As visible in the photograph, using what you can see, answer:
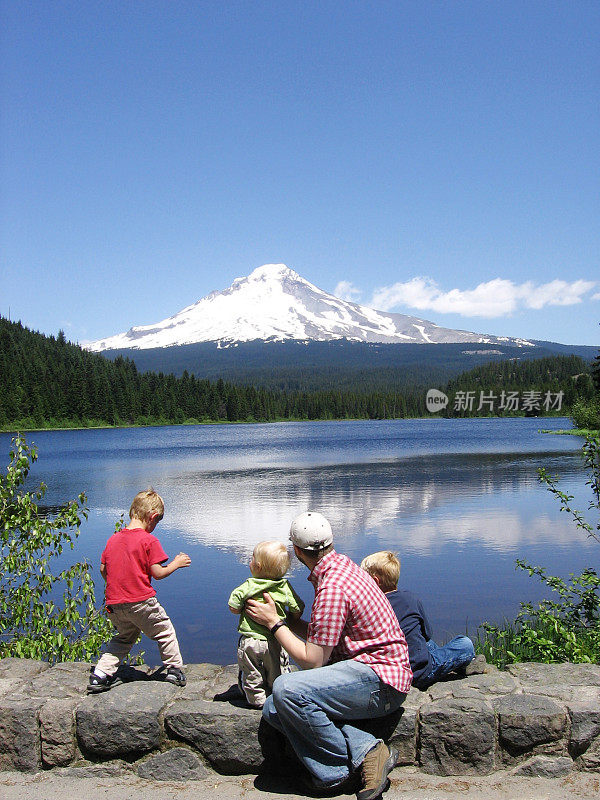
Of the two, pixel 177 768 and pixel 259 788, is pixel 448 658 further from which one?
pixel 177 768

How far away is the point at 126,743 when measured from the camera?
15.0 ft

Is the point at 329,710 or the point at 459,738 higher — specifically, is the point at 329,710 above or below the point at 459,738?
above

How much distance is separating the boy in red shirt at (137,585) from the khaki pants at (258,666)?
0.74 m

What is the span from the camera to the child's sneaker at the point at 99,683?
193 inches

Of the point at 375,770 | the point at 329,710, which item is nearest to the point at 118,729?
the point at 329,710

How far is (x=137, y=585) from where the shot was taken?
521cm

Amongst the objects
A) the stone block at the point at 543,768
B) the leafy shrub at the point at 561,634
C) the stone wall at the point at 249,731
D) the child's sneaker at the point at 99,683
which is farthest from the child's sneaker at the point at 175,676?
the leafy shrub at the point at 561,634

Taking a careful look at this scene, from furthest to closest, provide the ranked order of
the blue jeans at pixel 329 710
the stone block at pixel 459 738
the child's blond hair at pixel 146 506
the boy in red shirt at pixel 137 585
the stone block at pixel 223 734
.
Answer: the child's blond hair at pixel 146 506, the boy in red shirt at pixel 137 585, the stone block at pixel 223 734, the stone block at pixel 459 738, the blue jeans at pixel 329 710

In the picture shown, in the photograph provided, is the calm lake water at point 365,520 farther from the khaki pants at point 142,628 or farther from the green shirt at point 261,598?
the green shirt at point 261,598

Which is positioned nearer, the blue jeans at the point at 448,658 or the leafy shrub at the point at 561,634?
the blue jeans at the point at 448,658

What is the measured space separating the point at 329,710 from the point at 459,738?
915 millimetres

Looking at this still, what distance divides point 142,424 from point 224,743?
130m

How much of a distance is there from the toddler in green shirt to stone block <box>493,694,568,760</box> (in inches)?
59.4

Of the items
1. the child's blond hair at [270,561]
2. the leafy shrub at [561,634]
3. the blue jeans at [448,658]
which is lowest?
the leafy shrub at [561,634]
